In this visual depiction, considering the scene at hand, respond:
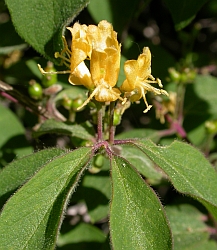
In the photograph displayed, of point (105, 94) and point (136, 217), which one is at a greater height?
point (105, 94)

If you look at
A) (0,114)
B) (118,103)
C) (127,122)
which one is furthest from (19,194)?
(127,122)

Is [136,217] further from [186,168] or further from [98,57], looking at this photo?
[98,57]

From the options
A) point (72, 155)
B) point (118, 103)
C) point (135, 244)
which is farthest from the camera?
point (118, 103)

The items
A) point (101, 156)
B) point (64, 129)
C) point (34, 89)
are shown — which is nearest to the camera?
point (64, 129)

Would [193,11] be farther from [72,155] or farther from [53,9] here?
[72,155]

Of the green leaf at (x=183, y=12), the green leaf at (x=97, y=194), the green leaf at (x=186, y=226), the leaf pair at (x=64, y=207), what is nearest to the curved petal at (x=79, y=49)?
the leaf pair at (x=64, y=207)

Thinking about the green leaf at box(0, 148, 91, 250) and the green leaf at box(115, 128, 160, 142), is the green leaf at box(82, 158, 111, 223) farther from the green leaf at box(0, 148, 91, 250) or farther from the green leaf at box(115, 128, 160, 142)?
the green leaf at box(0, 148, 91, 250)

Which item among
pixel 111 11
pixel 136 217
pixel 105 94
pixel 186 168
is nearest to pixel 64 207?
pixel 136 217
